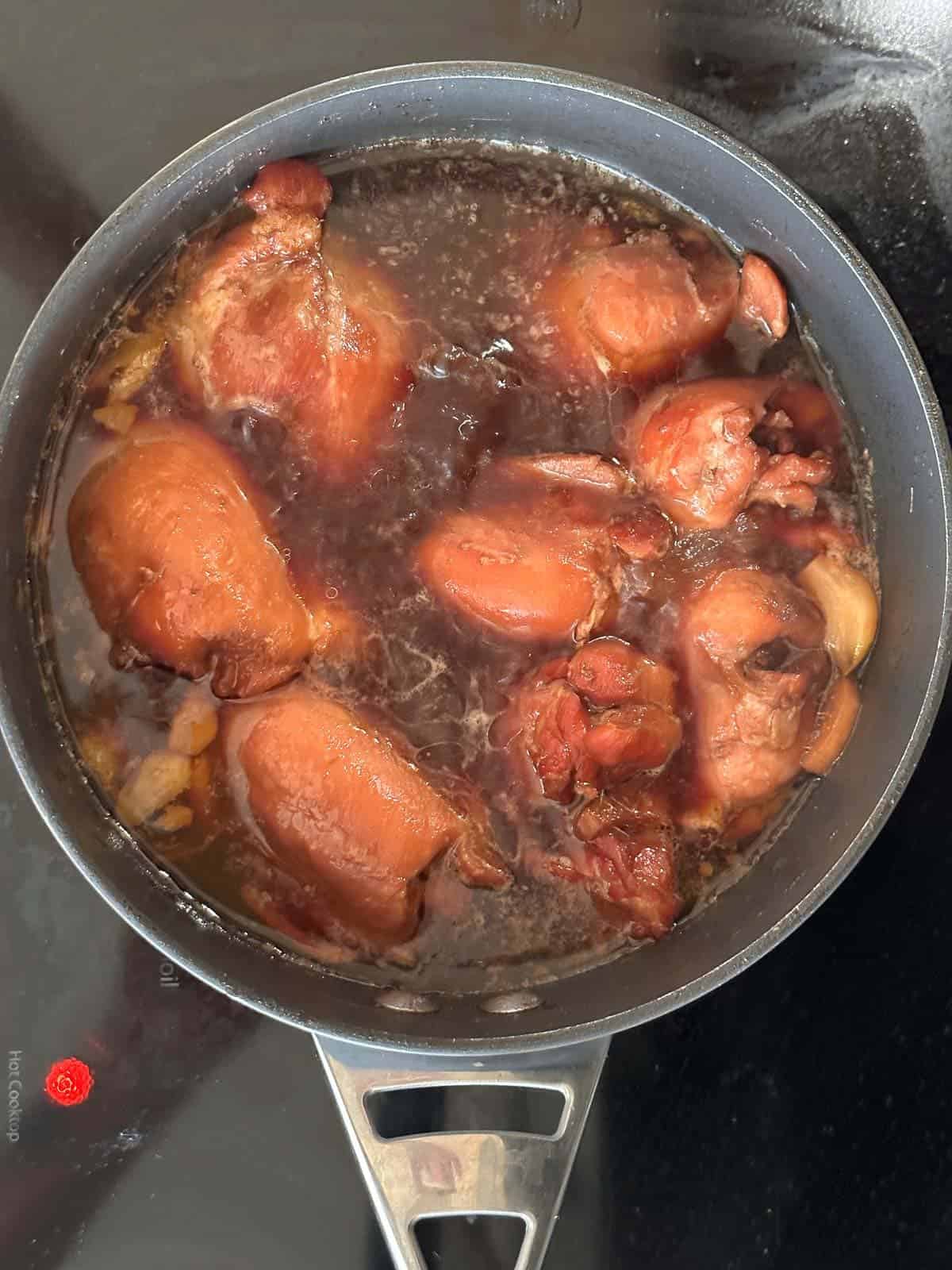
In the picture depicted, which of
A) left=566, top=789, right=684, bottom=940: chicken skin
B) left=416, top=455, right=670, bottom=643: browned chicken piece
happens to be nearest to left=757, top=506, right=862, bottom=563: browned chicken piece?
left=416, top=455, right=670, bottom=643: browned chicken piece

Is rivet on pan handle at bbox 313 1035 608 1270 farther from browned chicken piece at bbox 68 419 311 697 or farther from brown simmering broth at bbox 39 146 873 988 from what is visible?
browned chicken piece at bbox 68 419 311 697

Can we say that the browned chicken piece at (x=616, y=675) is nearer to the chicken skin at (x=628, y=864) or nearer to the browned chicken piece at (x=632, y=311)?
the chicken skin at (x=628, y=864)

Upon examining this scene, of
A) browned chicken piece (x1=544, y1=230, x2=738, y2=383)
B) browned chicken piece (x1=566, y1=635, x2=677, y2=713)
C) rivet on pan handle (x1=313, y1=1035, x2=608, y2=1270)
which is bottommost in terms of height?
rivet on pan handle (x1=313, y1=1035, x2=608, y2=1270)

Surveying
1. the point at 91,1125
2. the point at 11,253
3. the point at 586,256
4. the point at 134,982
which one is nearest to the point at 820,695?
the point at 586,256

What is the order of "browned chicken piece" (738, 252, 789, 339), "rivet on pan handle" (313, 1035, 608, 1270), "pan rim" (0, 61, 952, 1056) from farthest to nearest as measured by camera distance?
"browned chicken piece" (738, 252, 789, 339) → "rivet on pan handle" (313, 1035, 608, 1270) → "pan rim" (0, 61, 952, 1056)

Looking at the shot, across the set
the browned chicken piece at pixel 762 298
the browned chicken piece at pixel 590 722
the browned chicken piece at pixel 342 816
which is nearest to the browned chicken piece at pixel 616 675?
the browned chicken piece at pixel 590 722

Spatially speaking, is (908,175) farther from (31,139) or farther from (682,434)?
(31,139)
